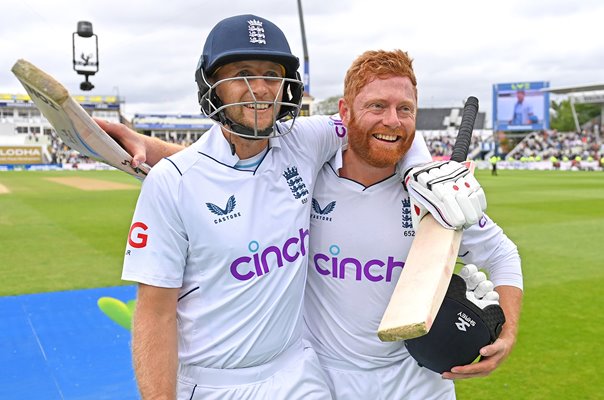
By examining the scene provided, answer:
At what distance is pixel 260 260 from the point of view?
1.86m

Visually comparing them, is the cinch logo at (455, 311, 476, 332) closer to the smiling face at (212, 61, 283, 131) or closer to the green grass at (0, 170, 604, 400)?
the smiling face at (212, 61, 283, 131)

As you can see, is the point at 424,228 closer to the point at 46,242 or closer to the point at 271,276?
the point at 271,276

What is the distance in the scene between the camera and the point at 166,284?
176 cm

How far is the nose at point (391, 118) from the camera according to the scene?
6.98 feet

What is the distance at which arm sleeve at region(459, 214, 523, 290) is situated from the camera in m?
2.32

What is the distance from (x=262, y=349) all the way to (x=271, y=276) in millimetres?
239

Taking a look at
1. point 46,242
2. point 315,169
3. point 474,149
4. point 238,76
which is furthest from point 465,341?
point 474,149

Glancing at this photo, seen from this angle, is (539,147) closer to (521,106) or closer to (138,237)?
(521,106)

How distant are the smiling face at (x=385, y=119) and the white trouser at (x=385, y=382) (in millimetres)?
783

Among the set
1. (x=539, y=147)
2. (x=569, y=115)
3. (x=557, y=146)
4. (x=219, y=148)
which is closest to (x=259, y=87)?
(x=219, y=148)

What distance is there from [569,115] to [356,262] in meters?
77.2

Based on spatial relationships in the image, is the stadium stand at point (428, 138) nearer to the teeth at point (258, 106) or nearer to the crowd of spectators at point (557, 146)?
the crowd of spectators at point (557, 146)

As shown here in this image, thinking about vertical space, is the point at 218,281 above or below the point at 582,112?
below

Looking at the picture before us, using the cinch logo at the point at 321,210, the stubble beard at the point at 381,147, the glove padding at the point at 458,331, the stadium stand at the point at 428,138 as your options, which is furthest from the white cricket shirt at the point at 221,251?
the stadium stand at the point at 428,138
